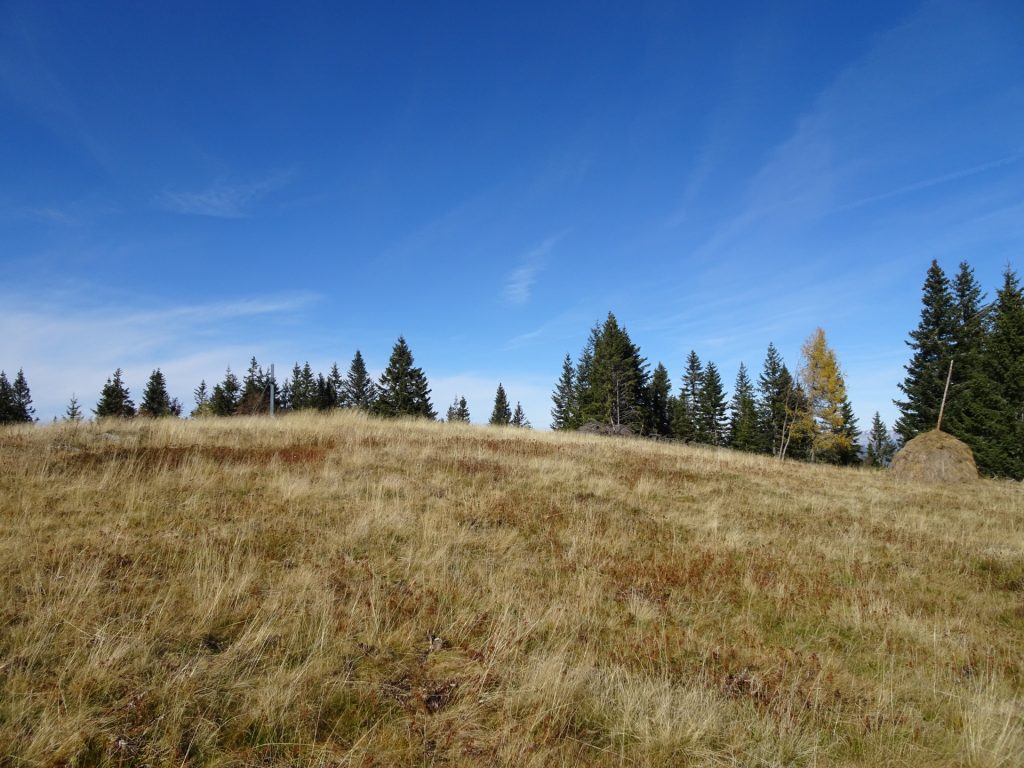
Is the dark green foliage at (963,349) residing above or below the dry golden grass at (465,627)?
above

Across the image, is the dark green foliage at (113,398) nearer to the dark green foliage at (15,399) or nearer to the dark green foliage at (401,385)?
the dark green foliage at (15,399)

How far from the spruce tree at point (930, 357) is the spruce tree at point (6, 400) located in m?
89.5

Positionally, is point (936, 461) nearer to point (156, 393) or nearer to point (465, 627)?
point (465, 627)

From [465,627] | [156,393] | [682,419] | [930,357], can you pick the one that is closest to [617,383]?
[682,419]

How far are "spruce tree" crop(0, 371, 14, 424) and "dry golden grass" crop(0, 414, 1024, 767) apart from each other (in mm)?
70123

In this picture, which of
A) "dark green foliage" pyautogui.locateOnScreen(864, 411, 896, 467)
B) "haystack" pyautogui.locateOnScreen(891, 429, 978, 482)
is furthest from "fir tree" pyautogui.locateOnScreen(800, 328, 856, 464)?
"dark green foliage" pyautogui.locateOnScreen(864, 411, 896, 467)

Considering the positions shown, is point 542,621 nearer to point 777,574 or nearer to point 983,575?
point 777,574

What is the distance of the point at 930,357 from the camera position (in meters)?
35.6

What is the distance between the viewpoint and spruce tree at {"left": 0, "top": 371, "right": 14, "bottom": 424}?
187 ft

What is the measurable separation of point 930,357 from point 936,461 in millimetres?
22448

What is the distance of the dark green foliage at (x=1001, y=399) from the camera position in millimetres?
30438

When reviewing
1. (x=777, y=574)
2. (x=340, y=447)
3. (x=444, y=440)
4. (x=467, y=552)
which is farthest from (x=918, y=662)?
(x=444, y=440)

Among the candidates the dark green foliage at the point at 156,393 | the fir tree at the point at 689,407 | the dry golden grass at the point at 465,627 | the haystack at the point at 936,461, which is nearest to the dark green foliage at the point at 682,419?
the fir tree at the point at 689,407

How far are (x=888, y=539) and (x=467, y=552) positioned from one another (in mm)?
8137
